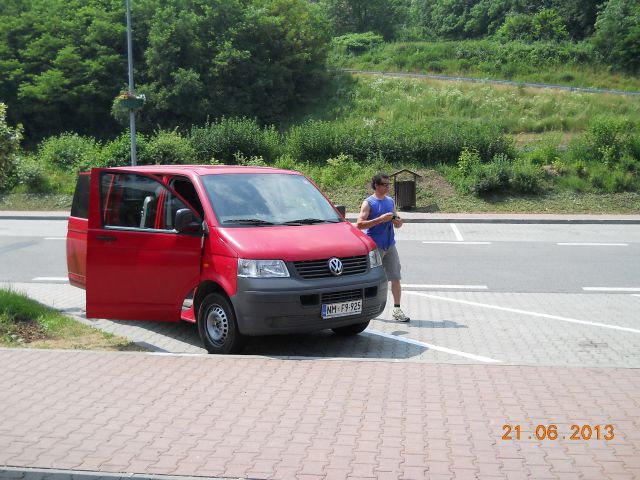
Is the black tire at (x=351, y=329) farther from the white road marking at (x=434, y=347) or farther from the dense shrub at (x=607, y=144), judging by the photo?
the dense shrub at (x=607, y=144)

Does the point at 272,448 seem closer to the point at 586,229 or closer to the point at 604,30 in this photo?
the point at 586,229

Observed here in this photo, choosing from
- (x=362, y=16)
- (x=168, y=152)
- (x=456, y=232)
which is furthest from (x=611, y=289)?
(x=362, y=16)

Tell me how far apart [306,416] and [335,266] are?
93.8 inches

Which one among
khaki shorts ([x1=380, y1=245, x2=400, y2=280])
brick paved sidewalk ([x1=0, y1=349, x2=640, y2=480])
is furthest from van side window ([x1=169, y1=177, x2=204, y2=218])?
khaki shorts ([x1=380, y1=245, x2=400, y2=280])

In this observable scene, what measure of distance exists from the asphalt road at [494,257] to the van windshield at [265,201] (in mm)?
3813

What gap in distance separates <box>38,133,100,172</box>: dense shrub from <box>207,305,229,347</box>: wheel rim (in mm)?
23587

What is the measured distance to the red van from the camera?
23.3ft

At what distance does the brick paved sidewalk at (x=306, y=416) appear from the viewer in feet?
14.5

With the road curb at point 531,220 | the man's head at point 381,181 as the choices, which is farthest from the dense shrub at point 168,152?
the man's head at point 381,181

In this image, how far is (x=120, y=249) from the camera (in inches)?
319

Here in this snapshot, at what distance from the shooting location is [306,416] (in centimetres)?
523

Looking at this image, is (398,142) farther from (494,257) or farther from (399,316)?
(399,316)

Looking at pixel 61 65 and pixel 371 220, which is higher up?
pixel 61 65

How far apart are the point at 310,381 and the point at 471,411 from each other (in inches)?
55.6
